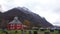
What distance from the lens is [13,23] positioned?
55.0 metres

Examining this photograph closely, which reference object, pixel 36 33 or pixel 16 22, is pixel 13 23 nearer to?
pixel 16 22

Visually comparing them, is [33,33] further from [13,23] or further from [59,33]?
[13,23]

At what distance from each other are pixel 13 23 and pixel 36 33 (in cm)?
4558

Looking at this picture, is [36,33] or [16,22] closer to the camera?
[36,33]

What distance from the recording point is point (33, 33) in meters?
9.64

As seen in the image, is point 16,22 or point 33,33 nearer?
point 33,33

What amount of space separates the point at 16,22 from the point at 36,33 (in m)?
45.3

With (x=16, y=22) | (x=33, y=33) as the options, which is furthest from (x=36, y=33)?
(x=16, y=22)

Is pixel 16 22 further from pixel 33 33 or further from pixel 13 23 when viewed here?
pixel 33 33

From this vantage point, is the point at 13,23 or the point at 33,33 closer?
the point at 33,33

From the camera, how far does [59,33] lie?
931cm

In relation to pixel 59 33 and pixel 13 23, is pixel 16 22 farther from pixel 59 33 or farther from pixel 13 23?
pixel 59 33

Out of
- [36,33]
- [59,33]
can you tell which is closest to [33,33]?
[36,33]

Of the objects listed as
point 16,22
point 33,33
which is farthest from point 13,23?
point 33,33
